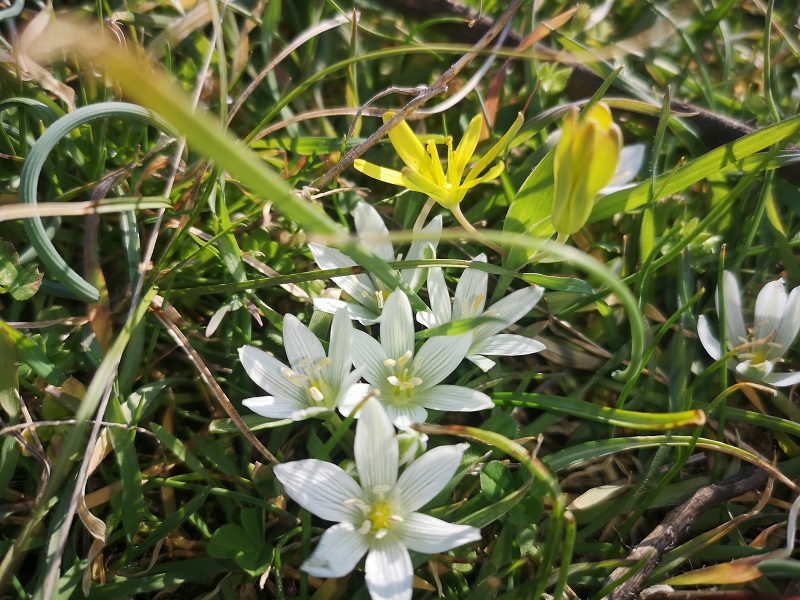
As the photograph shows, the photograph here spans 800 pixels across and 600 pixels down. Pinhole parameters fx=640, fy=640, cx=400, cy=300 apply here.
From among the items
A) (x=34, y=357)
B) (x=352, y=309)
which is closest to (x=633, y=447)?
(x=352, y=309)

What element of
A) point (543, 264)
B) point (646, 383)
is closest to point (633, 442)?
point (646, 383)

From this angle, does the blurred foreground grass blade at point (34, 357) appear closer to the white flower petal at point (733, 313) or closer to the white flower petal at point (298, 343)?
the white flower petal at point (298, 343)

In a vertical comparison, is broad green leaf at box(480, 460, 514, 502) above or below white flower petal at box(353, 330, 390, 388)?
below

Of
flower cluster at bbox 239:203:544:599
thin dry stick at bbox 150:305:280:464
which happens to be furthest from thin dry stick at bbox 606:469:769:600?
thin dry stick at bbox 150:305:280:464

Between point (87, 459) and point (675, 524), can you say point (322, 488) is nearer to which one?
point (87, 459)

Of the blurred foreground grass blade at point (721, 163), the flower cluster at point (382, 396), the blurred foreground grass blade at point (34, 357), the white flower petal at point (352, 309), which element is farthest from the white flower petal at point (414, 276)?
the blurred foreground grass blade at point (34, 357)

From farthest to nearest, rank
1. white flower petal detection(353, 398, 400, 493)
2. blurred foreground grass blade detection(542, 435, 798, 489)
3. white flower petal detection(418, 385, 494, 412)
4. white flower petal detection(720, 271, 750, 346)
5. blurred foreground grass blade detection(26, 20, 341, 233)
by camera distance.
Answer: white flower petal detection(720, 271, 750, 346), blurred foreground grass blade detection(542, 435, 798, 489), white flower petal detection(418, 385, 494, 412), white flower petal detection(353, 398, 400, 493), blurred foreground grass blade detection(26, 20, 341, 233)

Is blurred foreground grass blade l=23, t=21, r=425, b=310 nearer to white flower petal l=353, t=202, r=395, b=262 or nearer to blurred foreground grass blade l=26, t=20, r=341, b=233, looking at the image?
blurred foreground grass blade l=26, t=20, r=341, b=233
